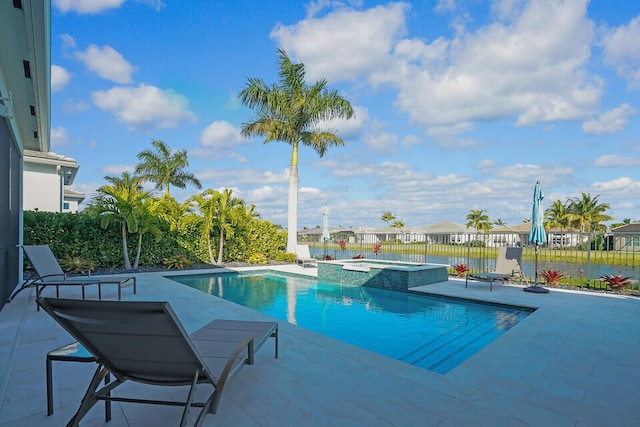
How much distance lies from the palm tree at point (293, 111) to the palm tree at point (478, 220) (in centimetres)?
4103

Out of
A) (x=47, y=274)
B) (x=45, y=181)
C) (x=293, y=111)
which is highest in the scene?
(x=293, y=111)

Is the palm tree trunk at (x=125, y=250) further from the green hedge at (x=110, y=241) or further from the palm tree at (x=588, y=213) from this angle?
the palm tree at (x=588, y=213)

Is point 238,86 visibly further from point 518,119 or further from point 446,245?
point 518,119

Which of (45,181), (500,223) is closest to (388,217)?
(500,223)

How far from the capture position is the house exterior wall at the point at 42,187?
14969mm

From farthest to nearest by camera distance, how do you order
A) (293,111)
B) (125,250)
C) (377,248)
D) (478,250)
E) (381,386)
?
(293,111) → (377,248) → (478,250) → (125,250) → (381,386)

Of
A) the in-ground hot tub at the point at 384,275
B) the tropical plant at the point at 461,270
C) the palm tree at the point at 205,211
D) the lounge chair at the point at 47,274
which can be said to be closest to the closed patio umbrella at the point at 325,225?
the palm tree at the point at 205,211

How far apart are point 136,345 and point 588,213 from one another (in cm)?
4996

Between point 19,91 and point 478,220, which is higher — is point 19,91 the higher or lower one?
the higher one

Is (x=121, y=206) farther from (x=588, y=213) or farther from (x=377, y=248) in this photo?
(x=588, y=213)

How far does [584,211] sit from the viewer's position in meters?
40.8

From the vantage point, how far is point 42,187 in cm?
1524

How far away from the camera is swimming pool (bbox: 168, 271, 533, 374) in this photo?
549 centimetres

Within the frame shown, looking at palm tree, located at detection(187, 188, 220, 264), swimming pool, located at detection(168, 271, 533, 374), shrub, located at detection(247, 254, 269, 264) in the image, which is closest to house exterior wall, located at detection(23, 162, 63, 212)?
palm tree, located at detection(187, 188, 220, 264)
